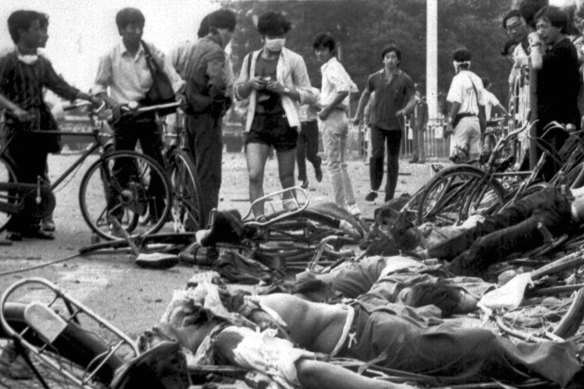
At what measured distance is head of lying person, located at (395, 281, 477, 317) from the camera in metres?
6.20

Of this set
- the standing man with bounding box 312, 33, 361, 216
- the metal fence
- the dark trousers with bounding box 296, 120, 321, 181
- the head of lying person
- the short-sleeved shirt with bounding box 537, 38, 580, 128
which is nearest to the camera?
the head of lying person

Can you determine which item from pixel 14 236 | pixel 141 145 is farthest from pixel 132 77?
pixel 14 236

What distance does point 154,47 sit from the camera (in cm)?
1198

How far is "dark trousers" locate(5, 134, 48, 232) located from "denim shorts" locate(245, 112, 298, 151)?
5.86 feet

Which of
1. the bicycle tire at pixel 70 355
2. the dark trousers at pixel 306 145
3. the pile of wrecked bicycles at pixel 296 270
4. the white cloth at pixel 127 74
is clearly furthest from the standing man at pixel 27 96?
the bicycle tire at pixel 70 355

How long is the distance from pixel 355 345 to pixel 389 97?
11424 mm

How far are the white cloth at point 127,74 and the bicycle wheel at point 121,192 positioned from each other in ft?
2.60

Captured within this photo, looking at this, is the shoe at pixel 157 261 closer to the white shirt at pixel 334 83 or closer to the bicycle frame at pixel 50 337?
the white shirt at pixel 334 83

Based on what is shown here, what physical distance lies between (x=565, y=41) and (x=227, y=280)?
451 centimetres

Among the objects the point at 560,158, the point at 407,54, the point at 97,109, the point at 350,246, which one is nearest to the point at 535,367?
the point at 350,246

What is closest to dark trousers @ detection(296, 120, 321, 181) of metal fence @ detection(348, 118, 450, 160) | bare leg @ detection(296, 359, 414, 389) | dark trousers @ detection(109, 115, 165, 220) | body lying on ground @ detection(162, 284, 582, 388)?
dark trousers @ detection(109, 115, 165, 220)

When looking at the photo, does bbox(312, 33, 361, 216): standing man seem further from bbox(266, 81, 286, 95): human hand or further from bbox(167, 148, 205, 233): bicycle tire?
bbox(167, 148, 205, 233): bicycle tire

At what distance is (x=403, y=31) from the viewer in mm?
58250

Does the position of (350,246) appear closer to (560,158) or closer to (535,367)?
(560,158)
